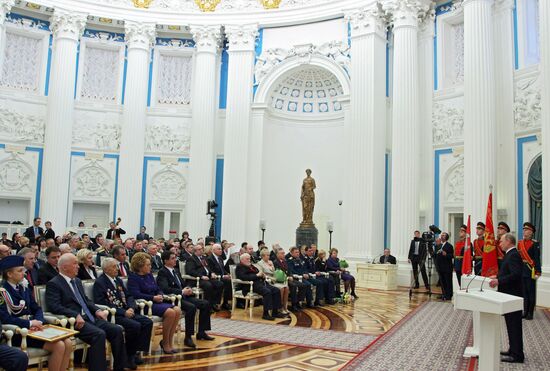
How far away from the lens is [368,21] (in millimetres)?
15906

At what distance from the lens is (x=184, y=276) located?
334 inches

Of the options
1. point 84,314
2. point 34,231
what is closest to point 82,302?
point 84,314

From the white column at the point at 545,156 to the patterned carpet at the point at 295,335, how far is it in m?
5.26

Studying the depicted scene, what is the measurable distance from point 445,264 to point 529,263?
3.26 meters

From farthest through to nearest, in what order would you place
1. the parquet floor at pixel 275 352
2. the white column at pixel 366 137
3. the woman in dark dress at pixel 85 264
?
the white column at pixel 366 137, the woman in dark dress at pixel 85 264, the parquet floor at pixel 275 352

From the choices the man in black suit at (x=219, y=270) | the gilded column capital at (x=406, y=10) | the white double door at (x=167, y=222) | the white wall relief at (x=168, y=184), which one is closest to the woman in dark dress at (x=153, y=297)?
the man in black suit at (x=219, y=270)

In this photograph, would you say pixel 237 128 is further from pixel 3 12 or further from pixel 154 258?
pixel 154 258

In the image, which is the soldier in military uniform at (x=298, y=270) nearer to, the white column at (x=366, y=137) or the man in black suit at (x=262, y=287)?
the man in black suit at (x=262, y=287)

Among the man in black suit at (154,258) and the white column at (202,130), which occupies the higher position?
the white column at (202,130)

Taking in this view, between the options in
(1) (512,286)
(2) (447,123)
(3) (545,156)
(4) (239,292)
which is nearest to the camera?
(1) (512,286)

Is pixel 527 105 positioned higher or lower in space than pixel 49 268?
higher

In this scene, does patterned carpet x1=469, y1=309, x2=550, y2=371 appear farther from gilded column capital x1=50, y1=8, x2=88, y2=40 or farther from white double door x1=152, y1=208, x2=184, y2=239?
gilded column capital x1=50, y1=8, x2=88, y2=40

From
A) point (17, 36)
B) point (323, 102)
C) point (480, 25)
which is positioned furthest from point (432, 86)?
point (17, 36)

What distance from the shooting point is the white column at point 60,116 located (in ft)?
56.7
